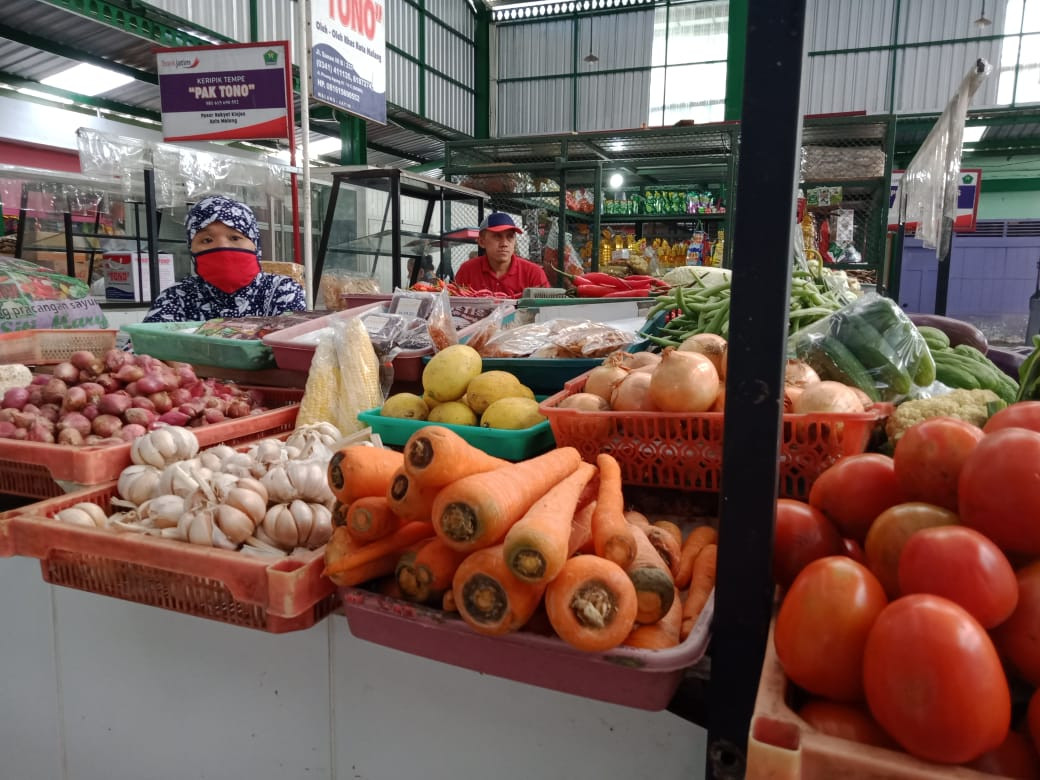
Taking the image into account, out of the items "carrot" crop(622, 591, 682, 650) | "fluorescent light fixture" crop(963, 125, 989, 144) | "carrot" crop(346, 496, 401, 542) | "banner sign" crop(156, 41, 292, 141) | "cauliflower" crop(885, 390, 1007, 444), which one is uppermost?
"fluorescent light fixture" crop(963, 125, 989, 144)

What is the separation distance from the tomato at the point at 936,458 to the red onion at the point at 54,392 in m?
2.12

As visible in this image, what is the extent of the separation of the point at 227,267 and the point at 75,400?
4.86 feet

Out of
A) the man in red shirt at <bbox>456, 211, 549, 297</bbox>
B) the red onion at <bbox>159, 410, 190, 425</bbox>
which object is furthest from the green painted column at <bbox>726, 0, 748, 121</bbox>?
the red onion at <bbox>159, 410, 190, 425</bbox>

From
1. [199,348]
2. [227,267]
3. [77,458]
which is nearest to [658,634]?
[77,458]

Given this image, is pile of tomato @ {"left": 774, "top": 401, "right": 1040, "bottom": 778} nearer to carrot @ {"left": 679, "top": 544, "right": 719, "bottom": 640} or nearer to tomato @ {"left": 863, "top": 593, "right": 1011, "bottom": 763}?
tomato @ {"left": 863, "top": 593, "right": 1011, "bottom": 763}

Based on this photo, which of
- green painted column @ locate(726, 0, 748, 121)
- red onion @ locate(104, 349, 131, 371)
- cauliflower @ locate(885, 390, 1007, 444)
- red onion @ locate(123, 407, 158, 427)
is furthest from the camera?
green painted column @ locate(726, 0, 748, 121)

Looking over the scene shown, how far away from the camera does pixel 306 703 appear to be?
1.38m

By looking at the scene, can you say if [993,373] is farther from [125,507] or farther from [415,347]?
[125,507]

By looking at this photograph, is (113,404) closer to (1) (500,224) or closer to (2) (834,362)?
(2) (834,362)

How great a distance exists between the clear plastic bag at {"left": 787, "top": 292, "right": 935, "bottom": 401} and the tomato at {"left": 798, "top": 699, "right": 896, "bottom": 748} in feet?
3.51

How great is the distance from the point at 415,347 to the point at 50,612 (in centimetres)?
119

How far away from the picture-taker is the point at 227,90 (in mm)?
4703

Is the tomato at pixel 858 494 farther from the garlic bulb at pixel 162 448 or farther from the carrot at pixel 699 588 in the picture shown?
the garlic bulb at pixel 162 448

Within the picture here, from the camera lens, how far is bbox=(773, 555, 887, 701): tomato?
2.33ft
